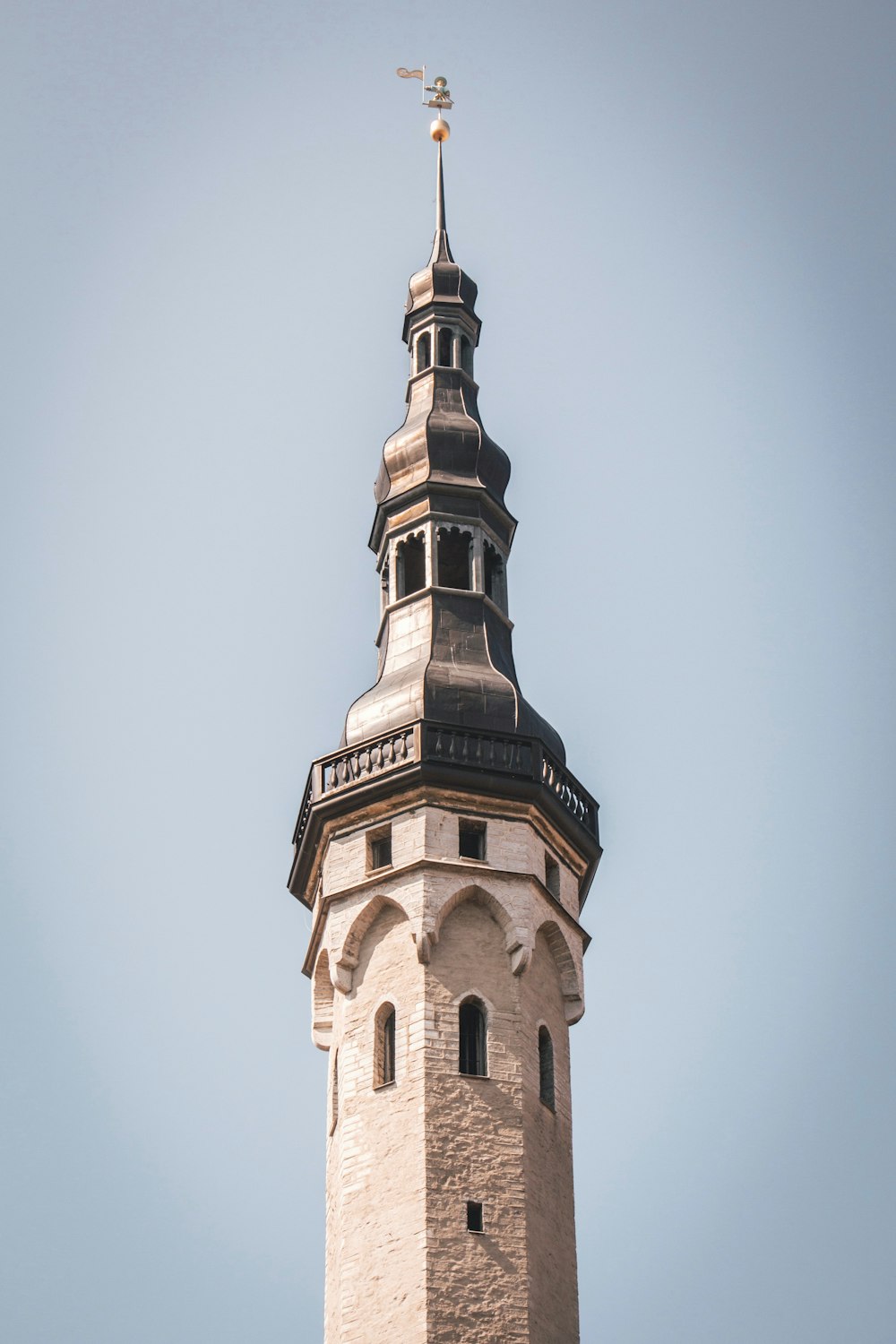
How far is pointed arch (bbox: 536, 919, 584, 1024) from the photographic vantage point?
152ft

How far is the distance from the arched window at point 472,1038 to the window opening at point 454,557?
9.42 m

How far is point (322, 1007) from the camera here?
1866 inches

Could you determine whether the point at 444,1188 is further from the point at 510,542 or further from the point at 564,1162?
the point at 510,542

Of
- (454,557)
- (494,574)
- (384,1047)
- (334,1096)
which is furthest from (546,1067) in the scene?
(454,557)

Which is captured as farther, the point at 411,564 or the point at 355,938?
the point at 411,564

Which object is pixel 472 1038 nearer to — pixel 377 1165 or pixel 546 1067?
pixel 546 1067

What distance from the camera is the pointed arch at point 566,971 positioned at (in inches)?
1827

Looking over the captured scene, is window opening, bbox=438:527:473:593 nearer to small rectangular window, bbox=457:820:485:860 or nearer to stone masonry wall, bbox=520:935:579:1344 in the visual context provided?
small rectangular window, bbox=457:820:485:860

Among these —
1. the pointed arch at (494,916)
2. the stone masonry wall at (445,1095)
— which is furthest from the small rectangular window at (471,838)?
the pointed arch at (494,916)

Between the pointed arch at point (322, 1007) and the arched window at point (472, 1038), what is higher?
the pointed arch at point (322, 1007)

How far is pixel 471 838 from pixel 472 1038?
374cm

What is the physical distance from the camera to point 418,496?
51312 millimetres

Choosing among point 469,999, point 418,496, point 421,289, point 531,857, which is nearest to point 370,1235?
point 469,999

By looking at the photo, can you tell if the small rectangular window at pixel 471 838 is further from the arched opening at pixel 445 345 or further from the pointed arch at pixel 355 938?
the arched opening at pixel 445 345
